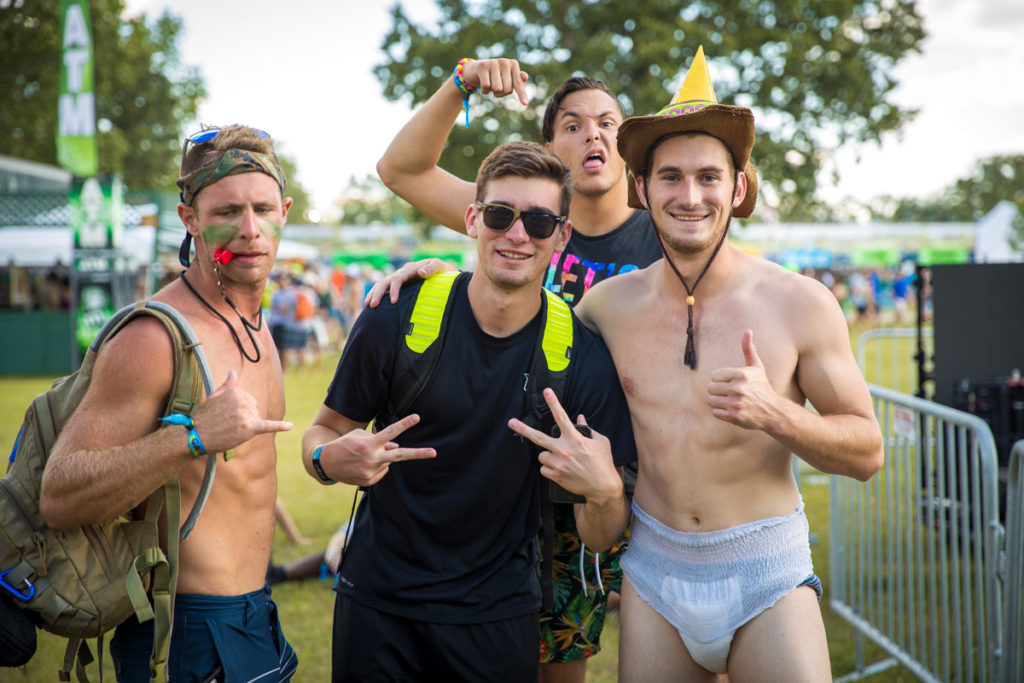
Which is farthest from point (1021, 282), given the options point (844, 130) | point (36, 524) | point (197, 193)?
point (844, 130)

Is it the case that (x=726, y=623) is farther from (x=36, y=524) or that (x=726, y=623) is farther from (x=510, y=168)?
(x=36, y=524)

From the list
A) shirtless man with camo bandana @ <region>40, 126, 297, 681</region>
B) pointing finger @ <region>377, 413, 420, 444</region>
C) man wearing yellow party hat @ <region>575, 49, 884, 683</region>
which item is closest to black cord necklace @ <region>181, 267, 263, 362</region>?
shirtless man with camo bandana @ <region>40, 126, 297, 681</region>

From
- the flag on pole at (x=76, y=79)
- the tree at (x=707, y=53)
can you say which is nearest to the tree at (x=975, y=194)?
the tree at (x=707, y=53)

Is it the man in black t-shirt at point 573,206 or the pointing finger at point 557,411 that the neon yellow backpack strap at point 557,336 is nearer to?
the pointing finger at point 557,411

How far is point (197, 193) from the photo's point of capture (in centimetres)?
258

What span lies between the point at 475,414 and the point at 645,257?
1252 mm

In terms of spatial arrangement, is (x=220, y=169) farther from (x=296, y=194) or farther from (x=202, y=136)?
(x=296, y=194)

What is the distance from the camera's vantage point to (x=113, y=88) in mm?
29078

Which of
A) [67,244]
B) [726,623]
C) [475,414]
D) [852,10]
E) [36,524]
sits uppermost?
[852,10]

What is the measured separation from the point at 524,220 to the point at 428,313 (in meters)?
0.45

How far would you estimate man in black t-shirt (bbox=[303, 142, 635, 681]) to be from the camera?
2.47 metres

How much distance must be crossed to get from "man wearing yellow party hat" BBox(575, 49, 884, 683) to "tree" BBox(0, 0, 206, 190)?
54.3 feet

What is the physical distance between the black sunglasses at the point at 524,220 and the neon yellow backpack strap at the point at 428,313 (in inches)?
10.9

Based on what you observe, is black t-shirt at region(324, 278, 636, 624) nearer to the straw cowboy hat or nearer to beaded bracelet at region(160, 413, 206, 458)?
beaded bracelet at region(160, 413, 206, 458)
